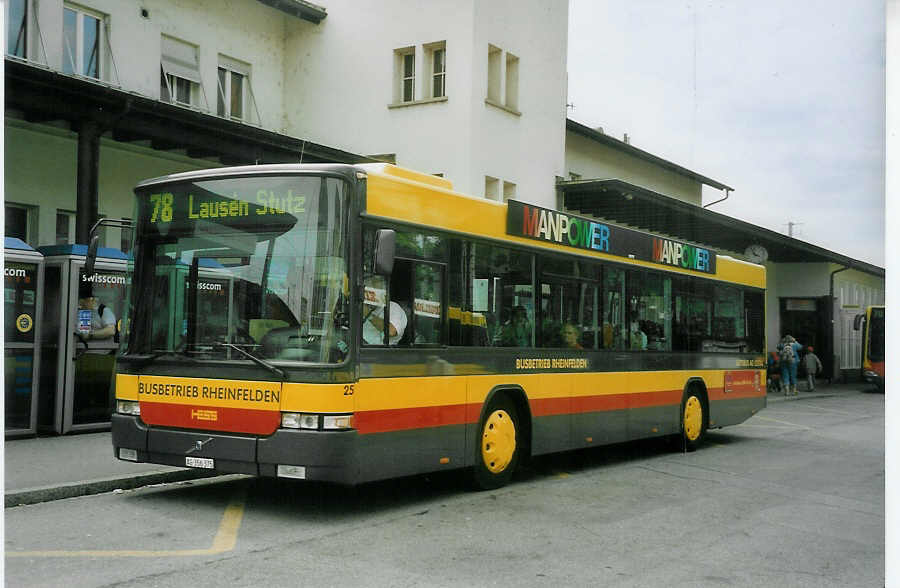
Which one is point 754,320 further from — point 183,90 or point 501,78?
point 183,90

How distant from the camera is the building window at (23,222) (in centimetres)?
1678

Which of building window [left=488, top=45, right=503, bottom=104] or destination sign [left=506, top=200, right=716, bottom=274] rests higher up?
building window [left=488, top=45, right=503, bottom=104]

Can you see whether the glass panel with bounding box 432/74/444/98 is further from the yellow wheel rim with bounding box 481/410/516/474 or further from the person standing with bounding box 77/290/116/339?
the yellow wheel rim with bounding box 481/410/516/474

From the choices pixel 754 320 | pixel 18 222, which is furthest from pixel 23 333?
pixel 754 320

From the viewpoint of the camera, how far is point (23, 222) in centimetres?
1697

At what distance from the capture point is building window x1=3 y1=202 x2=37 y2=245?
55.1 ft

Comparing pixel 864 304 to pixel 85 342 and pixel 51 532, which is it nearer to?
pixel 85 342

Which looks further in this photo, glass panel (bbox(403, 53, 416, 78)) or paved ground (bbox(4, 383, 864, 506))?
glass panel (bbox(403, 53, 416, 78))

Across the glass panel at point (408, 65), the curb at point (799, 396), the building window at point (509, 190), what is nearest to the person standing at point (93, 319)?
the glass panel at point (408, 65)

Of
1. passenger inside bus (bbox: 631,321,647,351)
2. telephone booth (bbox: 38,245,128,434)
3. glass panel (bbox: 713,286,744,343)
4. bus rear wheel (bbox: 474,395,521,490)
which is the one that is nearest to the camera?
bus rear wheel (bbox: 474,395,521,490)

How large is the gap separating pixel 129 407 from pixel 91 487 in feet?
3.65

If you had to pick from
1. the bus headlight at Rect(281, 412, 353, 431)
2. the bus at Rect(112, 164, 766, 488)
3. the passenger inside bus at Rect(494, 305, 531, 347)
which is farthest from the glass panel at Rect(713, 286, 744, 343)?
the bus headlight at Rect(281, 412, 353, 431)

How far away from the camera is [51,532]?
7.31 meters
